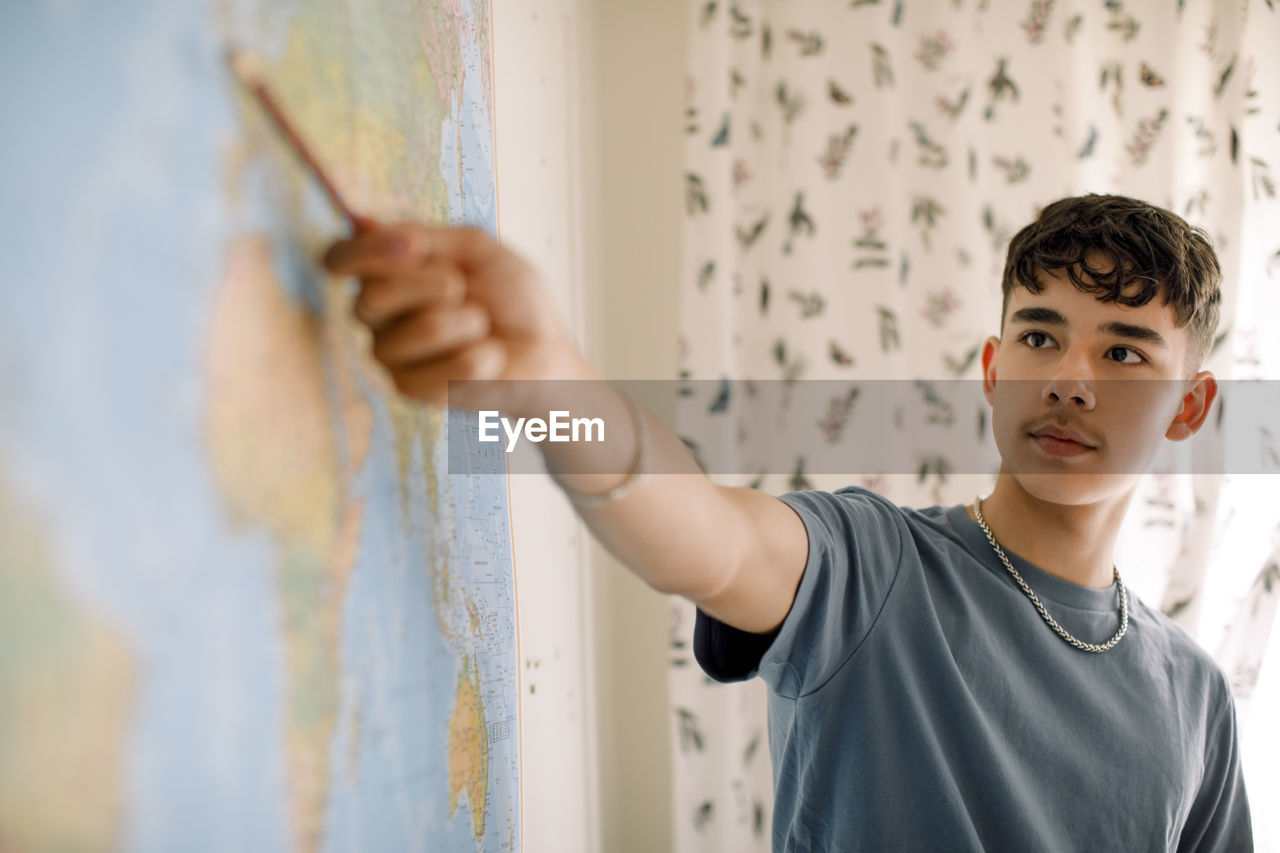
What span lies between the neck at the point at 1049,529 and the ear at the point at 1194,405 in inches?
5.0

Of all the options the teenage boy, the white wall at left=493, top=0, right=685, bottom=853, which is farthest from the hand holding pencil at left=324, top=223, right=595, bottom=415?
the white wall at left=493, top=0, right=685, bottom=853

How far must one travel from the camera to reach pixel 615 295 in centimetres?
199

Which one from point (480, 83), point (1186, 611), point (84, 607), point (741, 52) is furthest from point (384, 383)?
point (1186, 611)

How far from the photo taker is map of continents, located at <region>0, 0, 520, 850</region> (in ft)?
0.95

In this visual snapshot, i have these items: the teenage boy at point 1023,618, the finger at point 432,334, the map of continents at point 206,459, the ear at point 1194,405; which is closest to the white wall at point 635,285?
the teenage boy at point 1023,618

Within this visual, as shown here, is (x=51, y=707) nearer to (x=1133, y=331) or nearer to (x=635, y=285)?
(x=1133, y=331)

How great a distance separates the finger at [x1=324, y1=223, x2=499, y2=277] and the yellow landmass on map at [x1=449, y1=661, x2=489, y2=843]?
0.35 m

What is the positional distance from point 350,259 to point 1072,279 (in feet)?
2.90

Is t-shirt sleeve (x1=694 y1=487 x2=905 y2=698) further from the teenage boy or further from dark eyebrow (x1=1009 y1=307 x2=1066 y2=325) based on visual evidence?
dark eyebrow (x1=1009 y1=307 x2=1066 y2=325)

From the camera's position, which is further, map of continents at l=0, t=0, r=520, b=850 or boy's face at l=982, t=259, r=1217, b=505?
boy's face at l=982, t=259, r=1217, b=505

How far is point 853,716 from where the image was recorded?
851 millimetres

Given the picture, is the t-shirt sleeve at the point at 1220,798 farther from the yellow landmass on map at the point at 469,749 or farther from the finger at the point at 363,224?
the finger at the point at 363,224

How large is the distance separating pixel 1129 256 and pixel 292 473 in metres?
0.98

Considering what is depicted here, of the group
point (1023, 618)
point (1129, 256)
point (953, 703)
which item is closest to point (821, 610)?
point (953, 703)
